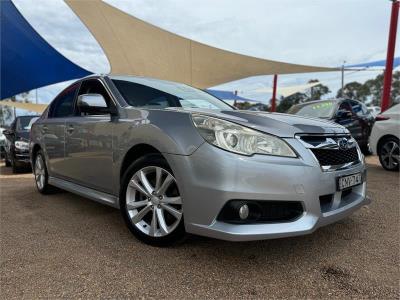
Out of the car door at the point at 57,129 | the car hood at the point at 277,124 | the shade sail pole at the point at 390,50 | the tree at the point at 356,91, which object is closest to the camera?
the car hood at the point at 277,124

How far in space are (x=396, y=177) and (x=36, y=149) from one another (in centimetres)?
564

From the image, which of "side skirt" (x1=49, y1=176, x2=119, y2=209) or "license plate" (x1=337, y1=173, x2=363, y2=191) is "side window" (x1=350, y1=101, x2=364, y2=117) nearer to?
"license plate" (x1=337, y1=173, x2=363, y2=191)

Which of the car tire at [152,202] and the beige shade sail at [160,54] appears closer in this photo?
the car tire at [152,202]

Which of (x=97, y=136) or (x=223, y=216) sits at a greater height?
(x=97, y=136)

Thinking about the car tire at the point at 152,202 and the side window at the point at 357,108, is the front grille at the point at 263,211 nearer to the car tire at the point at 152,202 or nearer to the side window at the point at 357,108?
the car tire at the point at 152,202

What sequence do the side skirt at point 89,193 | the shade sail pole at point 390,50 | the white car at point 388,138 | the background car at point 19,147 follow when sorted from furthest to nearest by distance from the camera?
the shade sail pole at point 390,50 → the background car at point 19,147 → the white car at point 388,138 → the side skirt at point 89,193

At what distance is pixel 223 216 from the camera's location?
242 centimetres

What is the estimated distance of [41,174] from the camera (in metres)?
5.15

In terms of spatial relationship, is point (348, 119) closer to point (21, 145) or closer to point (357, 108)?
point (357, 108)

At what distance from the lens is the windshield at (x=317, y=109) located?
812 centimetres

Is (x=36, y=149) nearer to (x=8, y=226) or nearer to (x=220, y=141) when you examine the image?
(x=8, y=226)

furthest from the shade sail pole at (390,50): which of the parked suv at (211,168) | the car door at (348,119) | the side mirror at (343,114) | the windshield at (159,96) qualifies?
the parked suv at (211,168)

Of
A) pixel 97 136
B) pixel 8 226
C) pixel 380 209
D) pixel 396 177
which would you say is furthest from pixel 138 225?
pixel 396 177

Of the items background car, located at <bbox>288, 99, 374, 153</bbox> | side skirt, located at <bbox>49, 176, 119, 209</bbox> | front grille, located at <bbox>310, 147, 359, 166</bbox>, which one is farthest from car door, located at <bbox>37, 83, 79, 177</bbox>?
background car, located at <bbox>288, 99, 374, 153</bbox>
